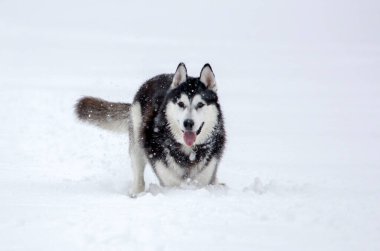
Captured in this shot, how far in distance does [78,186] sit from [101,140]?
349 centimetres

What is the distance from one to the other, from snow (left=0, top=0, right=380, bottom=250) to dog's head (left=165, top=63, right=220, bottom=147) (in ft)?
1.91

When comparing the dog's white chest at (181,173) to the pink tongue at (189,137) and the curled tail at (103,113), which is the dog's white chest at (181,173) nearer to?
the pink tongue at (189,137)

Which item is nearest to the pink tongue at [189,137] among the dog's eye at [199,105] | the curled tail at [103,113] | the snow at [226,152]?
the dog's eye at [199,105]

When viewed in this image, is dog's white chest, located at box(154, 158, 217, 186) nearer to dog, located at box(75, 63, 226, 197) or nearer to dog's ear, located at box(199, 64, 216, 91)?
dog, located at box(75, 63, 226, 197)

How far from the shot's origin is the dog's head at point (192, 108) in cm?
580

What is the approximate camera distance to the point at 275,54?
81.4 ft

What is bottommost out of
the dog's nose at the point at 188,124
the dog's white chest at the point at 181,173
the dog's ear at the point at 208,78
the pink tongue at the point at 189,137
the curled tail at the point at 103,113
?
the dog's white chest at the point at 181,173

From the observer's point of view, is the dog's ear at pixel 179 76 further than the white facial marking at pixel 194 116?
Yes

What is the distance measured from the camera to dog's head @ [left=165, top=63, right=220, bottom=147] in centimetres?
580

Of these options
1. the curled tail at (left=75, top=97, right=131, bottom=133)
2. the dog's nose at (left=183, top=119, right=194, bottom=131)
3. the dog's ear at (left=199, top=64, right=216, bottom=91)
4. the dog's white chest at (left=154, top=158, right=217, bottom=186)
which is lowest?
the dog's white chest at (left=154, top=158, right=217, bottom=186)

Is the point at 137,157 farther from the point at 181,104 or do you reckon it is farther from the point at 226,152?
the point at 226,152

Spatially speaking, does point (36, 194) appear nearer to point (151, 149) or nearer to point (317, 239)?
point (151, 149)

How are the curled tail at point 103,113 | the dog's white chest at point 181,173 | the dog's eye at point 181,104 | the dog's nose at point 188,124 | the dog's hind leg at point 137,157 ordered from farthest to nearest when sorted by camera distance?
the curled tail at point 103,113 → the dog's hind leg at point 137,157 → the dog's white chest at point 181,173 → the dog's eye at point 181,104 → the dog's nose at point 188,124

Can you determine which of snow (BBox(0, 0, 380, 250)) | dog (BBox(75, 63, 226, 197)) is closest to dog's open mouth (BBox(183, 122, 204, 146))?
dog (BBox(75, 63, 226, 197))
